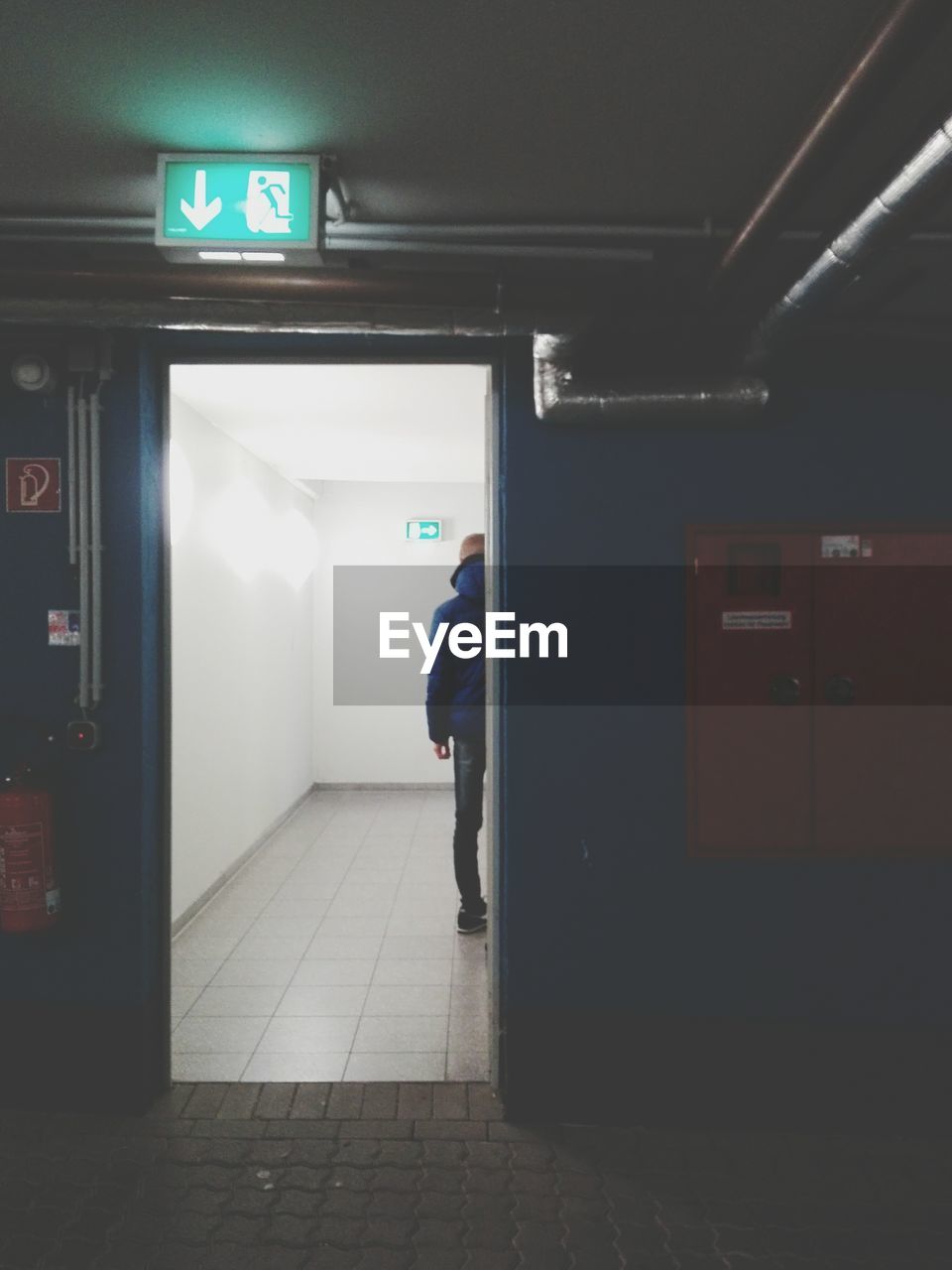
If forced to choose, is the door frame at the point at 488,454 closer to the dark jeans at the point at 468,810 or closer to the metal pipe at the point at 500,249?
the metal pipe at the point at 500,249

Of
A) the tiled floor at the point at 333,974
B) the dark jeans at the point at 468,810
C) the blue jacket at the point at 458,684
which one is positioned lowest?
the tiled floor at the point at 333,974

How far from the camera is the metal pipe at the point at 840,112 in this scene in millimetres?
1539

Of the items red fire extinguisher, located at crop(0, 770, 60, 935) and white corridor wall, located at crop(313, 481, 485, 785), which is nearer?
red fire extinguisher, located at crop(0, 770, 60, 935)

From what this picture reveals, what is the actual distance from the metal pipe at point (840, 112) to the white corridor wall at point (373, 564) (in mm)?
5735

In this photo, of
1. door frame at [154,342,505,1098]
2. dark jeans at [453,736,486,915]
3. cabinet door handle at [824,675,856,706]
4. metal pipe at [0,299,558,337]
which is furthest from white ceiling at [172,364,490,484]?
dark jeans at [453,736,486,915]

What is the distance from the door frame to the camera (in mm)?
2887

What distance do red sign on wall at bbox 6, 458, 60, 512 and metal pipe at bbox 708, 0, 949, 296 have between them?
86.8 inches

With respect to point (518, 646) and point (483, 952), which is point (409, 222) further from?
point (483, 952)

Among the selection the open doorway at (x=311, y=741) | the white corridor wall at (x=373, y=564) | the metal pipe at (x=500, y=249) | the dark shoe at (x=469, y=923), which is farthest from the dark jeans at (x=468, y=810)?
the white corridor wall at (x=373, y=564)

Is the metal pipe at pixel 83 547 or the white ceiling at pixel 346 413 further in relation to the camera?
the white ceiling at pixel 346 413

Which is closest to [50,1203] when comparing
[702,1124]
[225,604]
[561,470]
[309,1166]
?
[309,1166]

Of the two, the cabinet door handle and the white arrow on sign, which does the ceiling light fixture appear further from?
the cabinet door handle

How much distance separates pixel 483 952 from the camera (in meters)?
4.16

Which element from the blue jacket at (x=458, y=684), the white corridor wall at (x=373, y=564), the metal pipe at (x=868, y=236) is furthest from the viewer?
the white corridor wall at (x=373, y=564)
